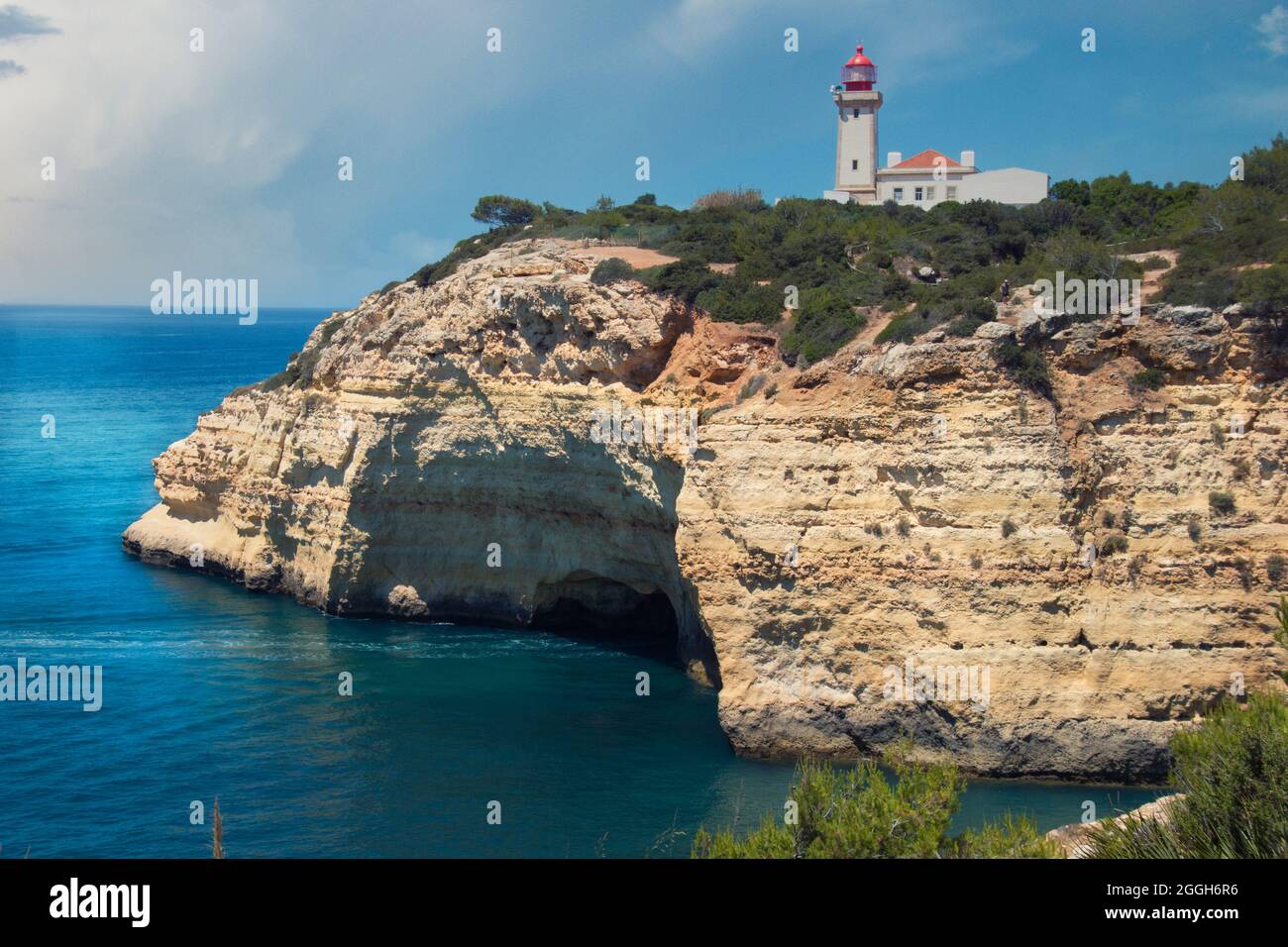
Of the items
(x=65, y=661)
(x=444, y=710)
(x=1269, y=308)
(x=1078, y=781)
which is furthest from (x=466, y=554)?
(x=1269, y=308)

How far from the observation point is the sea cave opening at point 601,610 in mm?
37219

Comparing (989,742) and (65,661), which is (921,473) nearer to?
(989,742)

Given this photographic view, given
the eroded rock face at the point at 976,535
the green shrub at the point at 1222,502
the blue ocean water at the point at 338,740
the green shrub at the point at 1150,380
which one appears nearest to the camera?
the blue ocean water at the point at 338,740

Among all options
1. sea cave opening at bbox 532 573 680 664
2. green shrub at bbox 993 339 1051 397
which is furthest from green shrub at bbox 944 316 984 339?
sea cave opening at bbox 532 573 680 664

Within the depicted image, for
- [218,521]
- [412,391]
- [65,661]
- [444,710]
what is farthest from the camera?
[218,521]

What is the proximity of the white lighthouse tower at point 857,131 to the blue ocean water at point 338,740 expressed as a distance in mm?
24121

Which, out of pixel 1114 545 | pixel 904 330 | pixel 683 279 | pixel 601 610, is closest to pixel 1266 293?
pixel 1114 545

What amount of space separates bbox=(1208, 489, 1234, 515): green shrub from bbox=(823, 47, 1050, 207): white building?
82.1 ft

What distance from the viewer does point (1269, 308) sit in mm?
25531

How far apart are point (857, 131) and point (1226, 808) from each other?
40734mm

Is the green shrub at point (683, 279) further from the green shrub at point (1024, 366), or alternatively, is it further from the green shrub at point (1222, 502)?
the green shrub at point (1222, 502)

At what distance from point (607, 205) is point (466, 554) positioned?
61.0ft

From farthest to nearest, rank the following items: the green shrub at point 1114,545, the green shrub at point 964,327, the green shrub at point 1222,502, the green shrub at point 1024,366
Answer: the green shrub at point 964,327, the green shrub at point 1024,366, the green shrub at point 1114,545, the green shrub at point 1222,502

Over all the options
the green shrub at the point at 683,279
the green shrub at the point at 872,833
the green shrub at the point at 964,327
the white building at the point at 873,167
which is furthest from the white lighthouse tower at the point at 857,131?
the green shrub at the point at 872,833
